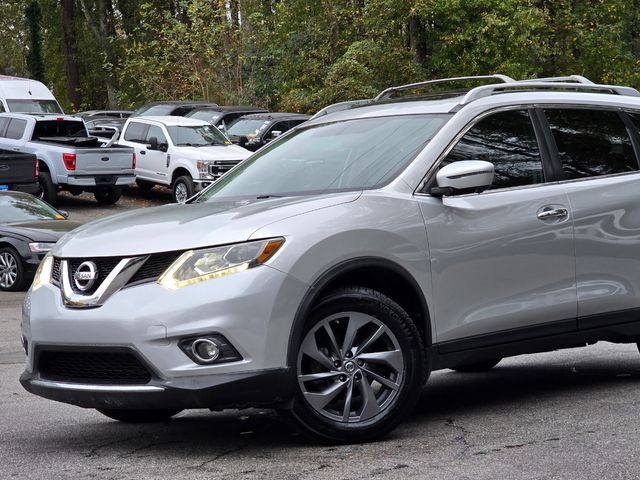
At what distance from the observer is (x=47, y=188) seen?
85.2ft

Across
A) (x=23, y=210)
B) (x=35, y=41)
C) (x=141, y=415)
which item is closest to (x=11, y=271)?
(x=23, y=210)

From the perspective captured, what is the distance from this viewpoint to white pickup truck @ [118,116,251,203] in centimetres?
2594

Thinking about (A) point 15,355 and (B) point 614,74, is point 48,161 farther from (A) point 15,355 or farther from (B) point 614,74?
(B) point 614,74

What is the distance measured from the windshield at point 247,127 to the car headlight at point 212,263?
23.1 m

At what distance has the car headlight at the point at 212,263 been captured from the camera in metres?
5.38

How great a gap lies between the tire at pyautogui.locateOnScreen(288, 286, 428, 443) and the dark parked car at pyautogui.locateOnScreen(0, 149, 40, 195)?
17.6 meters

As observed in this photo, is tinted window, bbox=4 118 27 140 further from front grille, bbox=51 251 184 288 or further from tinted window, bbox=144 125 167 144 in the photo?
front grille, bbox=51 251 184 288

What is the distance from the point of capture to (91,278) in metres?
5.56

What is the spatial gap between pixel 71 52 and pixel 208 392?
4980 centimetres

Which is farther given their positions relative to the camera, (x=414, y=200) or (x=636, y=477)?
(x=414, y=200)

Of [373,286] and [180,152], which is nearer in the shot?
[373,286]

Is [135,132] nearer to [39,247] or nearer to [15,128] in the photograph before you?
[15,128]

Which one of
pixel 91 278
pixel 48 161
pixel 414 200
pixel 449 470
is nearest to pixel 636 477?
pixel 449 470

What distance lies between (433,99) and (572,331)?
1536 millimetres
